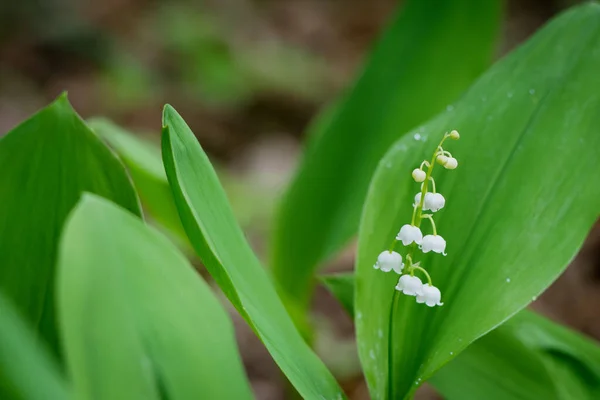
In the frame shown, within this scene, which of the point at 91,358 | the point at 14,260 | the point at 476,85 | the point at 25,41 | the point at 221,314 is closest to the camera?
the point at 91,358

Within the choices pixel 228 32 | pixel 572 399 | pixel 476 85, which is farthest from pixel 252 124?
pixel 572 399

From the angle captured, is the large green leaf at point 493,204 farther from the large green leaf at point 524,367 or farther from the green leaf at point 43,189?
the green leaf at point 43,189

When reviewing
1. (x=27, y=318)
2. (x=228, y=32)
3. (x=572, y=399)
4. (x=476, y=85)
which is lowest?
(x=572, y=399)

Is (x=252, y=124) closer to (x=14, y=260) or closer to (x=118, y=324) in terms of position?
(x=14, y=260)

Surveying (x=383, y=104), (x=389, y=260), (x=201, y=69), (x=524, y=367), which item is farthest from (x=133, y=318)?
(x=201, y=69)

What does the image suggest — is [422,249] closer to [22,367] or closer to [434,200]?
[434,200]

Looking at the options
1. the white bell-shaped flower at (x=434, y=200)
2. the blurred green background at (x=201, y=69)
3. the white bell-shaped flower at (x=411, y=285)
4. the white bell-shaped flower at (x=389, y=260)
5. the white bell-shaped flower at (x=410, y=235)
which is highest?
the blurred green background at (x=201, y=69)

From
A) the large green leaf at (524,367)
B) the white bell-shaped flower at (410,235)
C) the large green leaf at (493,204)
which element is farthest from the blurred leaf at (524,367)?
the white bell-shaped flower at (410,235)
